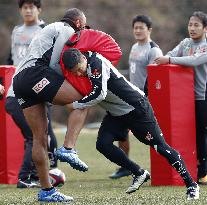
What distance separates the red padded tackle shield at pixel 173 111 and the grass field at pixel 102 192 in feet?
0.85

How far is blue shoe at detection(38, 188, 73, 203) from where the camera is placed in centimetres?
887

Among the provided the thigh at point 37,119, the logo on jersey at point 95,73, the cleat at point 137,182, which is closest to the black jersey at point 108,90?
the logo on jersey at point 95,73

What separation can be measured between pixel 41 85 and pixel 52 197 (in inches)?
39.5

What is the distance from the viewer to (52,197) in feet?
29.2

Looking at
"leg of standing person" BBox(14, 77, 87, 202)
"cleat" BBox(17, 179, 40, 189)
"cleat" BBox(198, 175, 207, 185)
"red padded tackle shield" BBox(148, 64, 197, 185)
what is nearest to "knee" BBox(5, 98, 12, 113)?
"cleat" BBox(17, 179, 40, 189)

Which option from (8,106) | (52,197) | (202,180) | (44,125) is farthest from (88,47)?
(202,180)

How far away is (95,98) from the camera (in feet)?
28.2

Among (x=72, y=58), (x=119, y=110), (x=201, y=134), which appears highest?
(x=72, y=58)

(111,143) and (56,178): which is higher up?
(111,143)

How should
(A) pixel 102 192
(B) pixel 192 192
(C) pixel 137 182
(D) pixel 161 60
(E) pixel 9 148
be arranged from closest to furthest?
(B) pixel 192 192 < (C) pixel 137 182 < (A) pixel 102 192 < (D) pixel 161 60 < (E) pixel 9 148

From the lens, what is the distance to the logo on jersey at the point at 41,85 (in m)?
8.75

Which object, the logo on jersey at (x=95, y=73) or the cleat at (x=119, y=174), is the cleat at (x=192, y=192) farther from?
the cleat at (x=119, y=174)

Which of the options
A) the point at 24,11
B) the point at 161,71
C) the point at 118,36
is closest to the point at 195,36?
the point at 161,71

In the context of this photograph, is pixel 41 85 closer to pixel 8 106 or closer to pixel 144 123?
pixel 144 123
